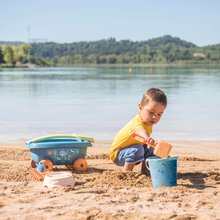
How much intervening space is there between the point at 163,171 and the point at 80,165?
1.33m

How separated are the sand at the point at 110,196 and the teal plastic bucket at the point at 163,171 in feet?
0.30

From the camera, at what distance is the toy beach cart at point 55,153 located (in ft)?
18.4

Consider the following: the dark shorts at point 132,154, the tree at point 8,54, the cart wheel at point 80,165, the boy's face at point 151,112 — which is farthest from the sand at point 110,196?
the tree at point 8,54

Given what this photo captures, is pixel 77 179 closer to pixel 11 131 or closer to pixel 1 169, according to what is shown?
pixel 1 169

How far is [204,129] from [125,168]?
201 inches

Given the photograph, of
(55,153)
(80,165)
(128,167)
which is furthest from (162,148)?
(55,153)

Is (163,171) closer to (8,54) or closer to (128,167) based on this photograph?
(128,167)

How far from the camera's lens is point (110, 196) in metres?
4.49

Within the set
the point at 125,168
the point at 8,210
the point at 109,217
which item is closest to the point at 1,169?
the point at 125,168

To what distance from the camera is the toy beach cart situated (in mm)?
5598

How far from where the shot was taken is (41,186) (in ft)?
16.3

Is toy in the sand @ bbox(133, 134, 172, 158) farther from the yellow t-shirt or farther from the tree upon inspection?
the tree

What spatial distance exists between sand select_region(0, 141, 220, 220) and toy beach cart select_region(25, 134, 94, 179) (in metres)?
0.16

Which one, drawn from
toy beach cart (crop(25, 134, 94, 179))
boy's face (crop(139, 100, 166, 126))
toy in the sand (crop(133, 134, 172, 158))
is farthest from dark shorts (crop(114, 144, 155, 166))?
toy in the sand (crop(133, 134, 172, 158))
